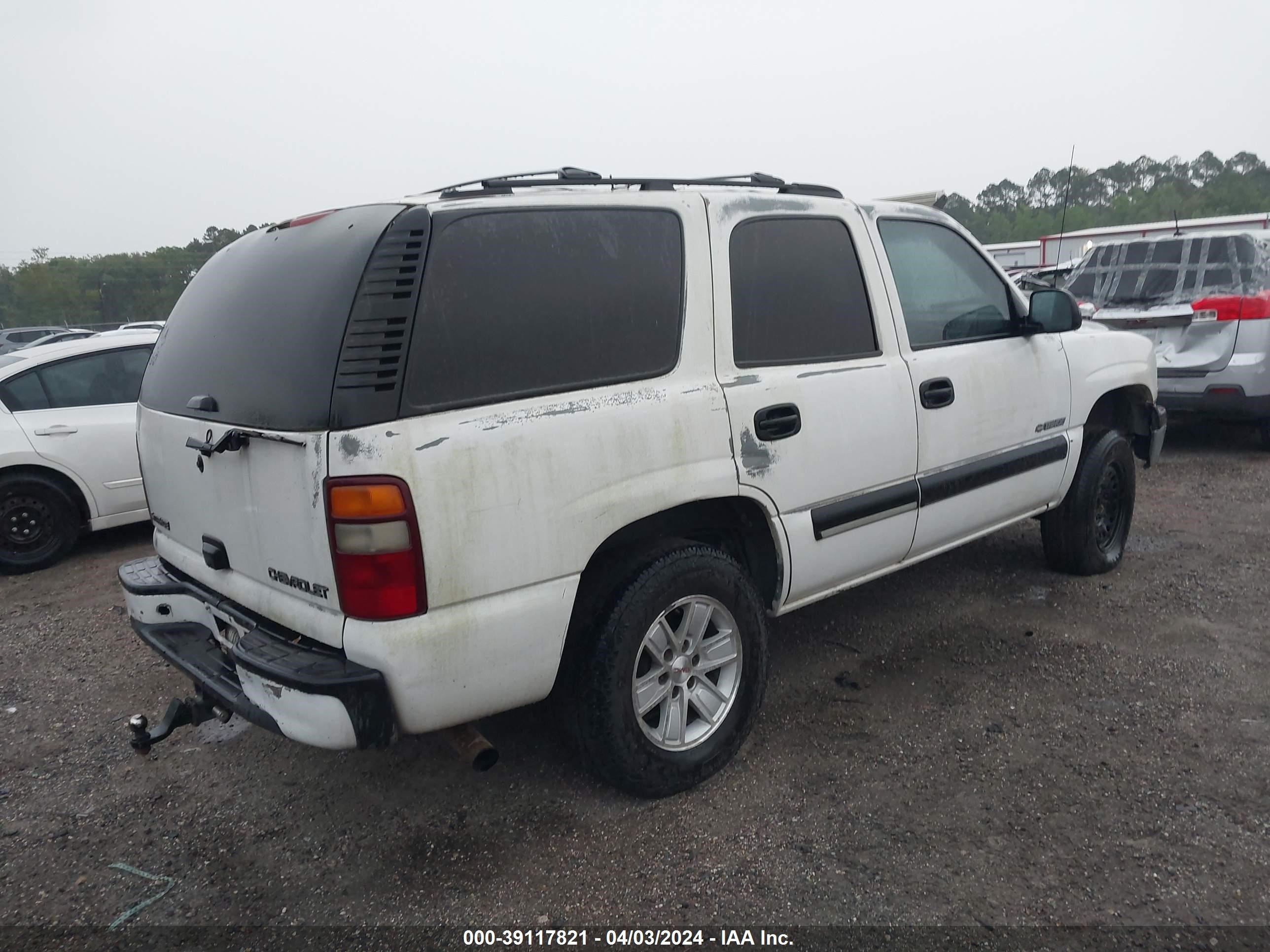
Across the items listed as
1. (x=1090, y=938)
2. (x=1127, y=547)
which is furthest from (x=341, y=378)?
(x=1127, y=547)

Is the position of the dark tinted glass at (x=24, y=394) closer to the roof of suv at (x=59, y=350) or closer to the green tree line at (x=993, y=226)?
the roof of suv at (x=59, y=350)

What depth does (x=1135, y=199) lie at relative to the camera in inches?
1005

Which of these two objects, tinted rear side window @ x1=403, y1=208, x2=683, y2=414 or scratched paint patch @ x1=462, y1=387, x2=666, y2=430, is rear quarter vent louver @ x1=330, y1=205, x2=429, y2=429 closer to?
tinted rear side window @ x1=403, y1=208, x2=683, y2=414

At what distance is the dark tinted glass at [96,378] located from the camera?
235 inches

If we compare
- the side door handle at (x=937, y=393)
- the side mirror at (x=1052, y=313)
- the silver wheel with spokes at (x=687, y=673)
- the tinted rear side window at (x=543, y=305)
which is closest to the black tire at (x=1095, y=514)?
the side mirror at (x=1052, y=313)

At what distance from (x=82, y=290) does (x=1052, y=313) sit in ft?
91.8

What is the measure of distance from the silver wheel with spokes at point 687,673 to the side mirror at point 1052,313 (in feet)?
7.00

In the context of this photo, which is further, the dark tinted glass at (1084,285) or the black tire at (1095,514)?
the dark tinted glass at (1084,285)

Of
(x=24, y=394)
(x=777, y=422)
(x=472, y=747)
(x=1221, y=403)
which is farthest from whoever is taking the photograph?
(x=1221, y=403)

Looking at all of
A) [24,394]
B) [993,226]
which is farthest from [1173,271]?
[993,226]

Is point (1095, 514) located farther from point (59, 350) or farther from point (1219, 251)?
point (59, 350)

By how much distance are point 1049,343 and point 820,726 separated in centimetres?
215

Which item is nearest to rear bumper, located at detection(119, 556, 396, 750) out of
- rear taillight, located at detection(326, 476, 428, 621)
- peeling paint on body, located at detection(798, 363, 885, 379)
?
rear taillight, located at detection(326, 476, 428, 621)

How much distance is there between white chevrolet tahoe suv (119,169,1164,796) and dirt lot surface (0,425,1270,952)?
36cm
